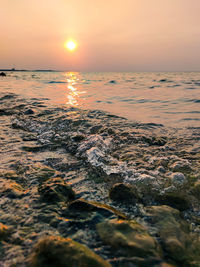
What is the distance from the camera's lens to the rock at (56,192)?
2.49m

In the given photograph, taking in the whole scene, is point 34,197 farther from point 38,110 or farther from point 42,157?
point 38,110

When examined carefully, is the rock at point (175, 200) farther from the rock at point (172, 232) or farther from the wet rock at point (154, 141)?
the wet rock at point (154, 141)

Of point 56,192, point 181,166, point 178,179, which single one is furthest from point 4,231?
point 181,166

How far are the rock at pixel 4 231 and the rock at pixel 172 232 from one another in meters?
1.51

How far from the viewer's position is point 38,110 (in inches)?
354

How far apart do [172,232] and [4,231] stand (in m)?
1.70

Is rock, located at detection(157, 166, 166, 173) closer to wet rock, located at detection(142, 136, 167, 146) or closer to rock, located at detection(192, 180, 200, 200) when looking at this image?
rock, located at detection(192, 180, 200, 200)

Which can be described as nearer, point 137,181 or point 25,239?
point 25,239

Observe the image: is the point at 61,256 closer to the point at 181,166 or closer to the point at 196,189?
the point at 196,189

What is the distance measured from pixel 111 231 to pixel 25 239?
84cm

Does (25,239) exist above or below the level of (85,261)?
below

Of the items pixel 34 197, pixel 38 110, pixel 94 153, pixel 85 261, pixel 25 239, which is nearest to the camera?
pixel 85 261

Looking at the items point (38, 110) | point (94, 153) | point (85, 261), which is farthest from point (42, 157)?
point (38, 110)

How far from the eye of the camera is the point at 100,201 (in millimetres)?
2602
